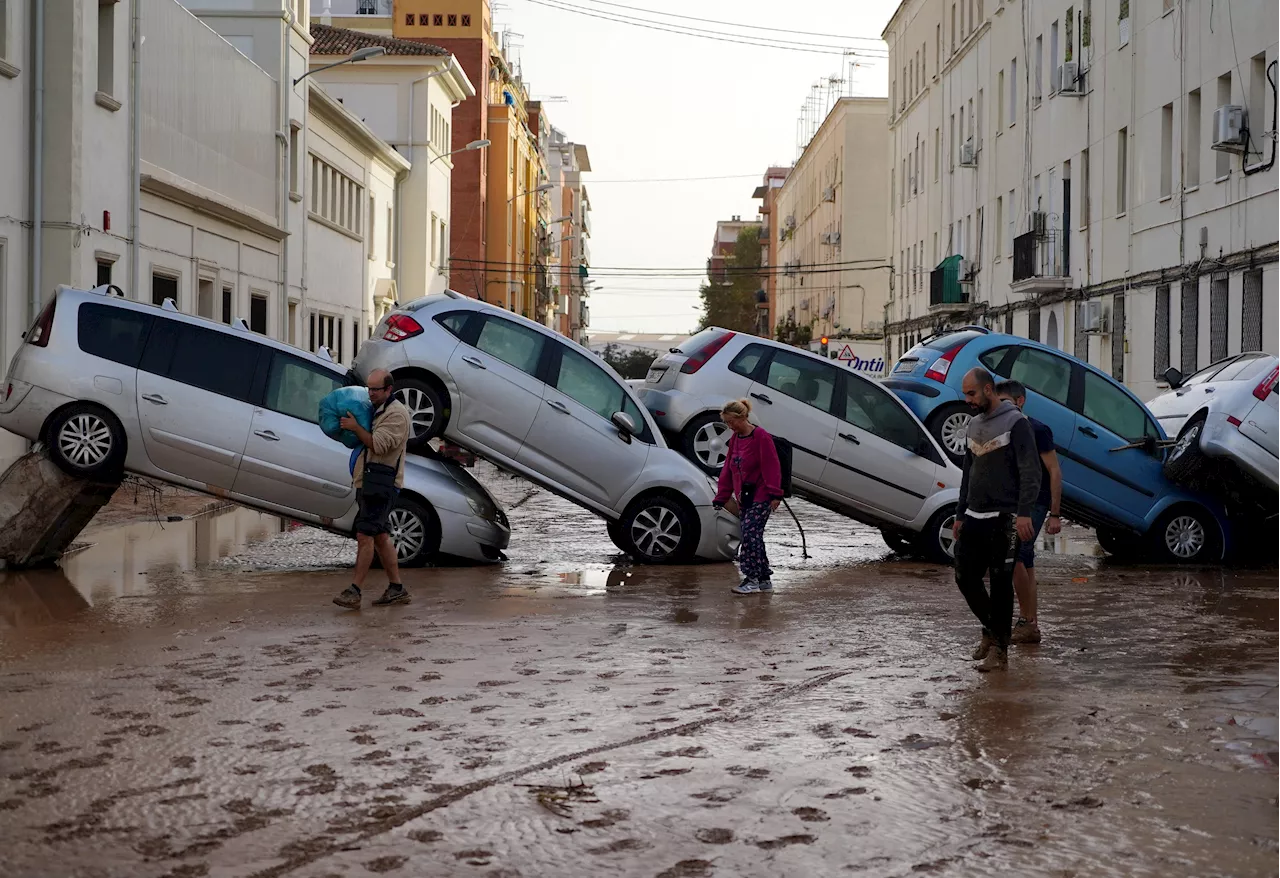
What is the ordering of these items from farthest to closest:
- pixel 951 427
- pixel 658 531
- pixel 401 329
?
pixel 951 427, pixel 658 531, pixel 401 329

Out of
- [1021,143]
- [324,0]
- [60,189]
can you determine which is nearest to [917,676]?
[60,189]

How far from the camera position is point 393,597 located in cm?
1219

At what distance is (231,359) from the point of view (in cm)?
1415

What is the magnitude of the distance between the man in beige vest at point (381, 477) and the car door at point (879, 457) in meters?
4.99

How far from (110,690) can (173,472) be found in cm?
562

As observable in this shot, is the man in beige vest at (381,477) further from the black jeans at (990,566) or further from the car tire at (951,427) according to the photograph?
the car tire at (951,427)

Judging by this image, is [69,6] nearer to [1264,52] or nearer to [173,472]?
[173,472]

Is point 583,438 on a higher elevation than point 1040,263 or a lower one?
lower

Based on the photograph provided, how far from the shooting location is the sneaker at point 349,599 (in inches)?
468

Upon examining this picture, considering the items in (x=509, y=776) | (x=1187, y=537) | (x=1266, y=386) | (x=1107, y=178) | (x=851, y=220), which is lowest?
(x=509, y=776)

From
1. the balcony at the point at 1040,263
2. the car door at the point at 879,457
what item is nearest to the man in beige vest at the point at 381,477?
the car door at the point at 879,457

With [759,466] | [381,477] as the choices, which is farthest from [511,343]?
[381,477]

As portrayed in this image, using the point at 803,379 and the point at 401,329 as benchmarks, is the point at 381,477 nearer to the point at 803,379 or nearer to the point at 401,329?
the point at 401,329

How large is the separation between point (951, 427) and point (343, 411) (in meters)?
7.04
